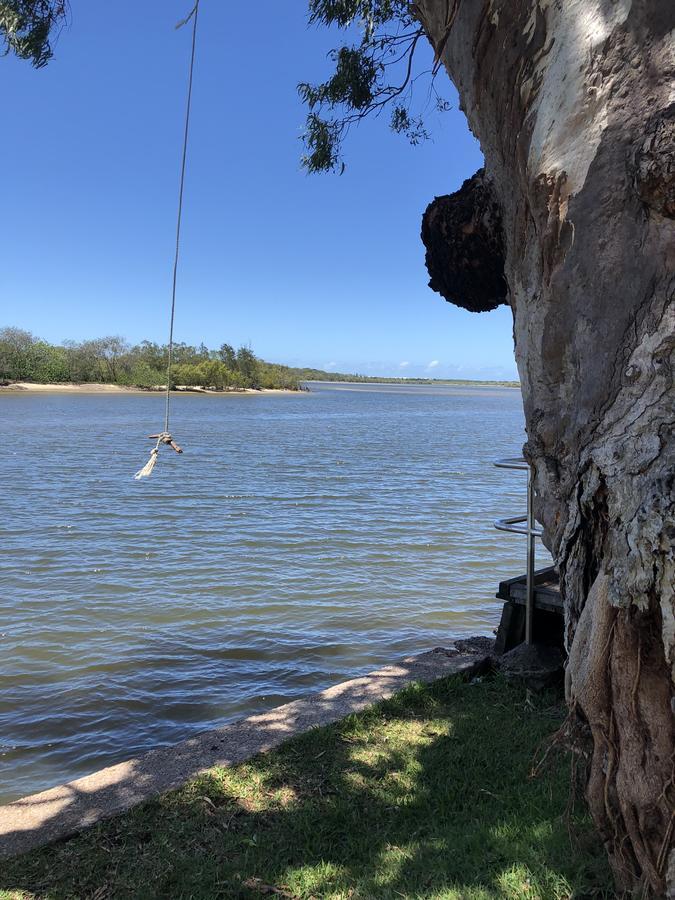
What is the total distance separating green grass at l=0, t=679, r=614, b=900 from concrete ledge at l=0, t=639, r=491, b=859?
0.12 metres

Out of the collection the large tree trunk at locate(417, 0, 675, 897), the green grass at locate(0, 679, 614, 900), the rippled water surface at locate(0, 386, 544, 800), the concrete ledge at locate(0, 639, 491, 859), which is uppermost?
the large tree trunk at locate(417, 0, 675, 897)

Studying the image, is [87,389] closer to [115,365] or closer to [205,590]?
[115,365]

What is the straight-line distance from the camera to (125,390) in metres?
80.8

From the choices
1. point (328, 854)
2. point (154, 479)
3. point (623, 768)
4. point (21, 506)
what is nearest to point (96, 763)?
point (328, 854)

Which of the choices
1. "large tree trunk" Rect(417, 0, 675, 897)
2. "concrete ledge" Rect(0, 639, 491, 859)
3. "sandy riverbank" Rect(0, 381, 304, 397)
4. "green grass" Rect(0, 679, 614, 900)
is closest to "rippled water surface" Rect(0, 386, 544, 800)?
"concrete ledge" Rect(0, 639, 491, 859)

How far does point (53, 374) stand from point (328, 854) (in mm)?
81444

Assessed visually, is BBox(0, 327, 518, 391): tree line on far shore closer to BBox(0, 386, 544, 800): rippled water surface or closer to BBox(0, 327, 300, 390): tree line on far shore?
BBox(0, 327, 300, 390): tree line on far shore

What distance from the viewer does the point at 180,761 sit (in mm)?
3658

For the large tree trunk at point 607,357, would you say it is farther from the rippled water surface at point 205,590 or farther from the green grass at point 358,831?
the rippled water surface at point 205,590

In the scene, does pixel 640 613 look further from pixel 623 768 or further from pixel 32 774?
pixel 32 774

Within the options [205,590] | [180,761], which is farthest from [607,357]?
[205,590]

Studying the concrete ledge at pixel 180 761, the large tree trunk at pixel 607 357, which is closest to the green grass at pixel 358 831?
the concrete ledge at pixel 180 761

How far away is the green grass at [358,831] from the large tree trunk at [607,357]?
632mm

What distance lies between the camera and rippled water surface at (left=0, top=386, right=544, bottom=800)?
528cm
